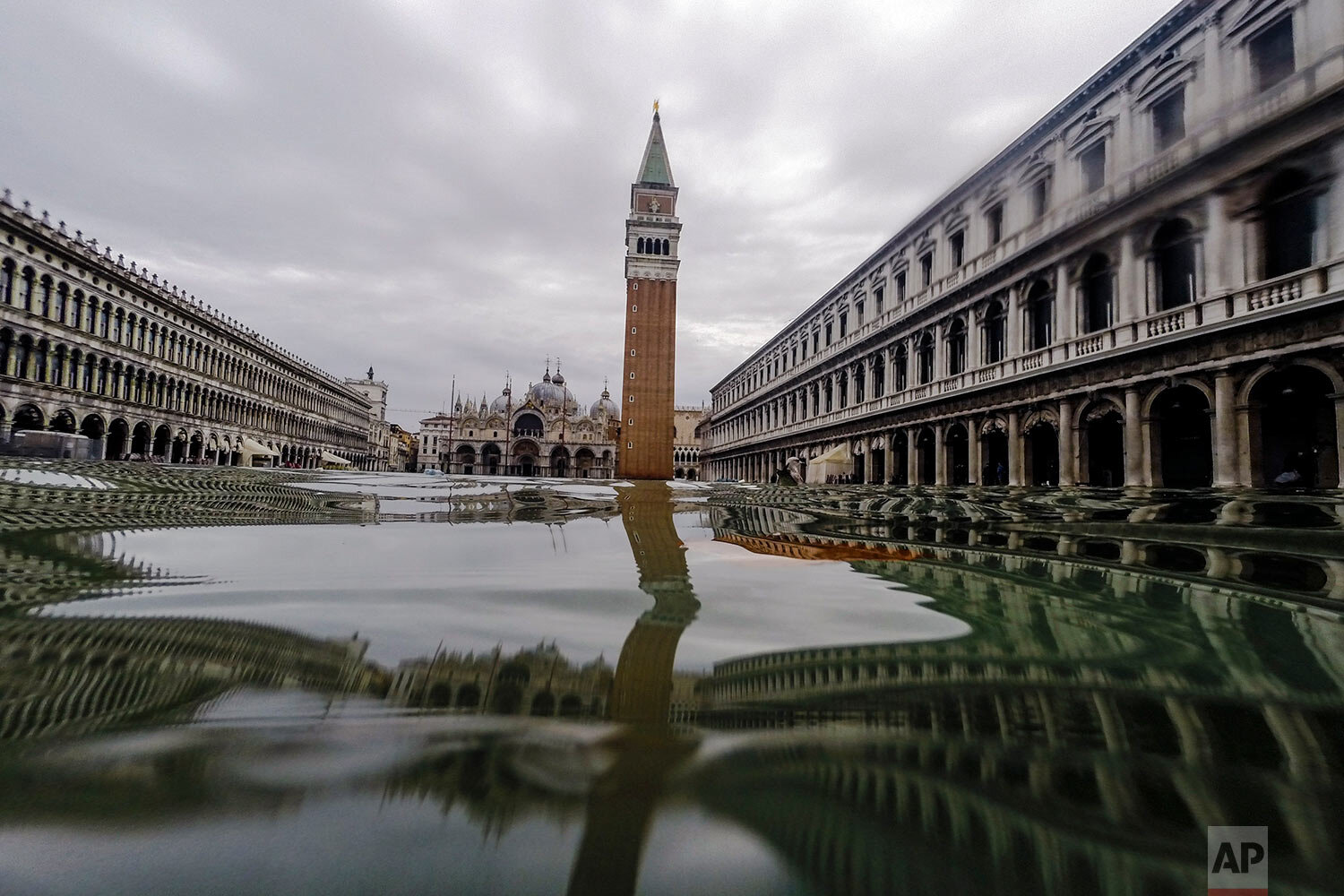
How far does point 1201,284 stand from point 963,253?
9.42m

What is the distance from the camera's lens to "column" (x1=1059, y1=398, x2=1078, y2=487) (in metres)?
14.9

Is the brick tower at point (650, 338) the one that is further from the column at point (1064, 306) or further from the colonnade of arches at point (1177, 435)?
the column at point (1064, 306)

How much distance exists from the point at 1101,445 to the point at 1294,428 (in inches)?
168

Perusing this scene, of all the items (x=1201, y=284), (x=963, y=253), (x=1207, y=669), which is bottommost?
(x=1207, y=669)

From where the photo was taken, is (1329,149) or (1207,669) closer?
(1207,669)

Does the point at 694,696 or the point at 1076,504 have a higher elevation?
the point at 1076,504

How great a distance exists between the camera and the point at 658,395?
165 feet

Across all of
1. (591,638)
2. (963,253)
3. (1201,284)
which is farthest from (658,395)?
(591,638)

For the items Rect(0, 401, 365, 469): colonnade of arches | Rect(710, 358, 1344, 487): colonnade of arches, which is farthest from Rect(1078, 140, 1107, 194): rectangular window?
Rect(0, 401, 365, 469): colonnade of arches

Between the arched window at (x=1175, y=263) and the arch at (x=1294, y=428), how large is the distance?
2321mm

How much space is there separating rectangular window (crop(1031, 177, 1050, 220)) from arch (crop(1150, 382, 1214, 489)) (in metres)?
6.86

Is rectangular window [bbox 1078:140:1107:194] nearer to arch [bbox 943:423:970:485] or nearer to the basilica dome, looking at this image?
arch [bbox 943:423:970:485]

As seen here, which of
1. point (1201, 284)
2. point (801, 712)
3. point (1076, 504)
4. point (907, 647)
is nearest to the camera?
point (801, 712)

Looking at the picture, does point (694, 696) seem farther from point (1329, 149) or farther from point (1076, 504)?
point (1329, 149)
